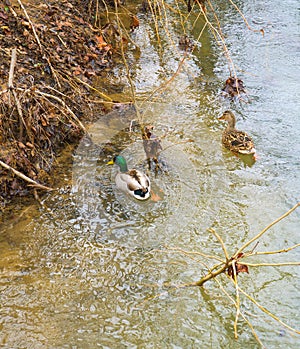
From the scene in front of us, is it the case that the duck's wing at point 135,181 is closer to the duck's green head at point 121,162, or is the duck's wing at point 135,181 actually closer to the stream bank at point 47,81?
the duck's green head at point 121,162

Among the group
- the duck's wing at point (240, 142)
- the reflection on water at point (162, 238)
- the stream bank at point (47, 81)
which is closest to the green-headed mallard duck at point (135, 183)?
the reflection on water at point (162, 238)

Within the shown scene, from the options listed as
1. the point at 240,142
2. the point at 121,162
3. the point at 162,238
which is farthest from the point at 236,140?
the point at 162,238

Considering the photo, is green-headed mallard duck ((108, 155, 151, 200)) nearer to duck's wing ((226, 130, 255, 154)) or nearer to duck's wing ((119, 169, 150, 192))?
duck's wing ((119, 169, 150, 192))

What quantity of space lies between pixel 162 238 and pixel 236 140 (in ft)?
6.65

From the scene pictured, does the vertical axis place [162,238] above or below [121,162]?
below

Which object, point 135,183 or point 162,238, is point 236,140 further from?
point 162,238

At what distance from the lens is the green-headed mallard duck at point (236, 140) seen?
6.04 metres

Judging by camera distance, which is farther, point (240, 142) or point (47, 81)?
point (47, 81)

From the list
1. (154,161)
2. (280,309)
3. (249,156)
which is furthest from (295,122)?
(280,309)

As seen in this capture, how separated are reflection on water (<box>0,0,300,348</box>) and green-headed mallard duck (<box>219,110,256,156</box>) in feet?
0.52

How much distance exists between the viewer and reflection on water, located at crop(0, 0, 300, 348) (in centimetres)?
385

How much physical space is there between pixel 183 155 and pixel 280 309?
103 inches

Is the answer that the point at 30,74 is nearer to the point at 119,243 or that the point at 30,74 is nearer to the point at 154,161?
the point at 154,161

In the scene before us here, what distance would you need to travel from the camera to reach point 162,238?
4.79m
